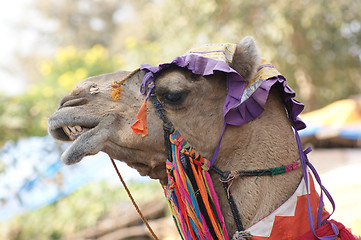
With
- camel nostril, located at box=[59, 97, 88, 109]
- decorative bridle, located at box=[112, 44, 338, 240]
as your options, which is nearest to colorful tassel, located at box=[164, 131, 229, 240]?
decorative bridle, located at box=[112, 44, 338, 240]

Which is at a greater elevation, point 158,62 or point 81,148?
point 158,62

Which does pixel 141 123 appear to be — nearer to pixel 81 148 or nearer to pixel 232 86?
pixel 81 148

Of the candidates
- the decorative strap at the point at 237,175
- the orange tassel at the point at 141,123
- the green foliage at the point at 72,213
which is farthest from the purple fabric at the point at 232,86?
the green foliage at the point at 72,213

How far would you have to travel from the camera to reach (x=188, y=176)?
2.08m

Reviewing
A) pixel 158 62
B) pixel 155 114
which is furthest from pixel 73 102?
pixel 158 62

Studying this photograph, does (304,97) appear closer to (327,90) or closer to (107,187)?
(327,90)

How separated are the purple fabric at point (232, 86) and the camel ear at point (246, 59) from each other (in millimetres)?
57

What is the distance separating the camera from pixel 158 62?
1284 centimetres

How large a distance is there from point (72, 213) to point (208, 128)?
8.28 meters

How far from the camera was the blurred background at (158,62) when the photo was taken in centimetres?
833

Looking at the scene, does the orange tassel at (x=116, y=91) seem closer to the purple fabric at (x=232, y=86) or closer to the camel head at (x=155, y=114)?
the camel head at (x=155, y=114)

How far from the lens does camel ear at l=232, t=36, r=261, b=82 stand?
2098 mm

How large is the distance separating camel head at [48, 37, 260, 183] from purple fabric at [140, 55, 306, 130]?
0.16 feet

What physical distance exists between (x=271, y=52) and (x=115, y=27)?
3056cm
